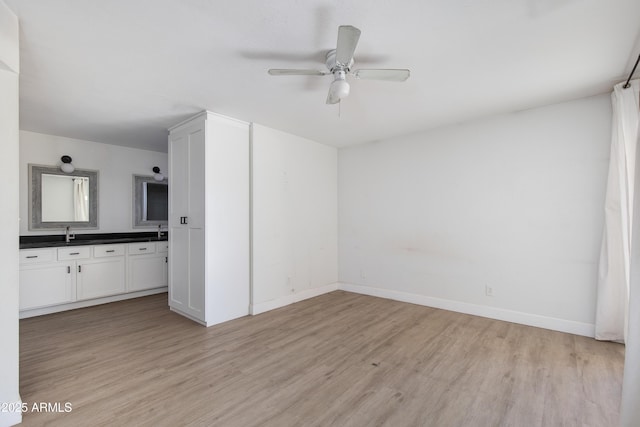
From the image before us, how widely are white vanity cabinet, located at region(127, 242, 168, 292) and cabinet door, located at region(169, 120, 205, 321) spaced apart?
968 mm

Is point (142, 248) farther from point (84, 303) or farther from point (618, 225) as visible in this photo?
point (618, 225)

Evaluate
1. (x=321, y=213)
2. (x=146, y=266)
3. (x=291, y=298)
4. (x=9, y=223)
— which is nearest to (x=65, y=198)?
(x=146, y=266)

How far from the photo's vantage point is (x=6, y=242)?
5.77ft

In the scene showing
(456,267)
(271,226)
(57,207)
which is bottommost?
(456,267)

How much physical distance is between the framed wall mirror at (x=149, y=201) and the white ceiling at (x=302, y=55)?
165cm

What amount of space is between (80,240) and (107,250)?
18.2 inches

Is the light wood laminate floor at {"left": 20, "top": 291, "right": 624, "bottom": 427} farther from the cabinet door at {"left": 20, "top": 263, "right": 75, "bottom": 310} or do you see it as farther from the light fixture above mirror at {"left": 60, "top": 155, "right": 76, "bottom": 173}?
the light fixture above mirror at {"left": 60, "top": 155, "right": 76, "bottom": 173}

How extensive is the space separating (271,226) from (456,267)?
2.57 metres

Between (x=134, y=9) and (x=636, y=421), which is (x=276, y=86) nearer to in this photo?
(x=134, y=9)

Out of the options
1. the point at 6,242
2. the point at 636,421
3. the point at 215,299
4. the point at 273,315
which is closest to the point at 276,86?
the point at 6,242

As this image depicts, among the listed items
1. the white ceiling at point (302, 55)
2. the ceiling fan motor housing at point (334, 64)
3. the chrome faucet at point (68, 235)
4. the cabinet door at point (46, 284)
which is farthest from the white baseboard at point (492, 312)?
the chrome faucet at point (68, 235)

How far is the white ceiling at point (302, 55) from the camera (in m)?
1.74

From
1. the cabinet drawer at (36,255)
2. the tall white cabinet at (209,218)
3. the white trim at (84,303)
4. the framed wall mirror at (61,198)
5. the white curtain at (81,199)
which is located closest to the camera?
the tall white cabinet at (209,218)

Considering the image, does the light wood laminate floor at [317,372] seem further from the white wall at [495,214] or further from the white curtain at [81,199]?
the white curtain at [81,199]
